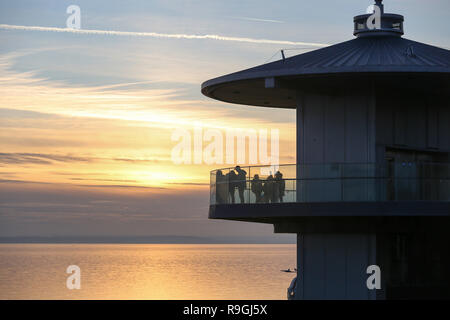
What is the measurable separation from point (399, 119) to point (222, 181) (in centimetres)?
651

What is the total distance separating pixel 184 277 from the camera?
15612 centimetres

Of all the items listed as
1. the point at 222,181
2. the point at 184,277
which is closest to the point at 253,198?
the point at 222,181

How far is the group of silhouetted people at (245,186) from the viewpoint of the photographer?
3016 centimetres

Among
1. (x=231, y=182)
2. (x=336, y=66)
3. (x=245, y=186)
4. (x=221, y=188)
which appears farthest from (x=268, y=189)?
(x=336, y=66)

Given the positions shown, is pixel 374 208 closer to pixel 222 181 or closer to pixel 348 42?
pixel 222 181

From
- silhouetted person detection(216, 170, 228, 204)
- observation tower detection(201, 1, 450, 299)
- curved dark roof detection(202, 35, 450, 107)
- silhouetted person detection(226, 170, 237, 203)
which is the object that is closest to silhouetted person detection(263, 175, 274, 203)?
observation tower detection(201, 1, 450, 299)

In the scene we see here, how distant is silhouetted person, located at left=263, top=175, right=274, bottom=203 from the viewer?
3030cm

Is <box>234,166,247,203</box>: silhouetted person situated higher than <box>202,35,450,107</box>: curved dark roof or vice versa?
<box>202,35,450,107</box>: curved dark roof

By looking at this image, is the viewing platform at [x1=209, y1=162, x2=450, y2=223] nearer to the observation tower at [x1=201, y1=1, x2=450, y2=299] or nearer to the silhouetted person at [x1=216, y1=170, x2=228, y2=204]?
the observation tower at [x1=201, y1=1, x2=450, y2=299]

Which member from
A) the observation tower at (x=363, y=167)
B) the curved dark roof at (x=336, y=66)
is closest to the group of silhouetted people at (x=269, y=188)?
the observation tower at (x=363, y=167)

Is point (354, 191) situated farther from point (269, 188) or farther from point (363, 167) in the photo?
point (269, 188)

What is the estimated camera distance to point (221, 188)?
31984 millimetres

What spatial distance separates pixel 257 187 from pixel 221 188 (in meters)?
1.79

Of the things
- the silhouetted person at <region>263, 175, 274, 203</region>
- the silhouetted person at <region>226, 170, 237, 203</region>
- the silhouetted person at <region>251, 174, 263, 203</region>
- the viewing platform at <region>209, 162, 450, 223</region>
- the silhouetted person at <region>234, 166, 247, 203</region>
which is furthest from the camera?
the silhouetted person at <region>226, 170, 237, 203</region>
